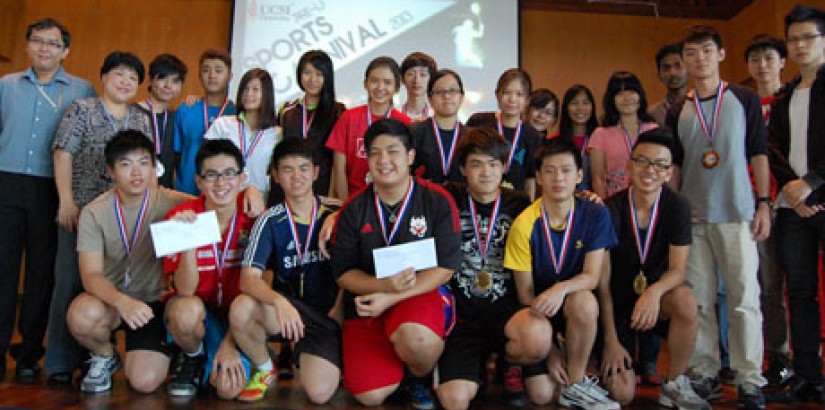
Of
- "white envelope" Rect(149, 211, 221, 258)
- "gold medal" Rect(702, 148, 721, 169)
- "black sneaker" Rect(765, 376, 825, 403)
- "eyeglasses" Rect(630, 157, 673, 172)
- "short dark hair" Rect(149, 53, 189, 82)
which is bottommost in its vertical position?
"black sneaker" Rect(765, 376, 825, 403)

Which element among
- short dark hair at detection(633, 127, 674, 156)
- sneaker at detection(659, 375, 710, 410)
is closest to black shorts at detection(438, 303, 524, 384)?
sneaker at detection(659, 375, 710, 410)

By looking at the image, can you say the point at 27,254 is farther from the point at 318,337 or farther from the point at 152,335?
the point at 318,337

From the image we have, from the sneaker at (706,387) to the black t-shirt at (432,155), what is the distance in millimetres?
1424

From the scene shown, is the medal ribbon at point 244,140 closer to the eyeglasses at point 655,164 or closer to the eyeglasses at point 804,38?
the eyeglasses at point 655,164

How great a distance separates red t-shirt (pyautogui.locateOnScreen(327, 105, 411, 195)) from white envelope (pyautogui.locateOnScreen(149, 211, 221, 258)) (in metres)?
0.94

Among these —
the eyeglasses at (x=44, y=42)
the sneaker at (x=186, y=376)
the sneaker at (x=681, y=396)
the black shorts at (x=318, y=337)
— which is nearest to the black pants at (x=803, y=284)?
the sneaker at (x=681, y=396)

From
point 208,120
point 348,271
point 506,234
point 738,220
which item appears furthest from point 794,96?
point 208,120

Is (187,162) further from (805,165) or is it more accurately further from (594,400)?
(805,165)

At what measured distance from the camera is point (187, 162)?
140 inches

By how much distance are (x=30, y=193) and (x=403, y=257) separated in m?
1.92

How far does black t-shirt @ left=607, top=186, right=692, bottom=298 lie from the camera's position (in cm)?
268

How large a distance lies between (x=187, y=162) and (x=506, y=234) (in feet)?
6.36

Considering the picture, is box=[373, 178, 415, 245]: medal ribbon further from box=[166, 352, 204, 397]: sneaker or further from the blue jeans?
the blue jeans

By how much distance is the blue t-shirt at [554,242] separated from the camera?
2.58 m
